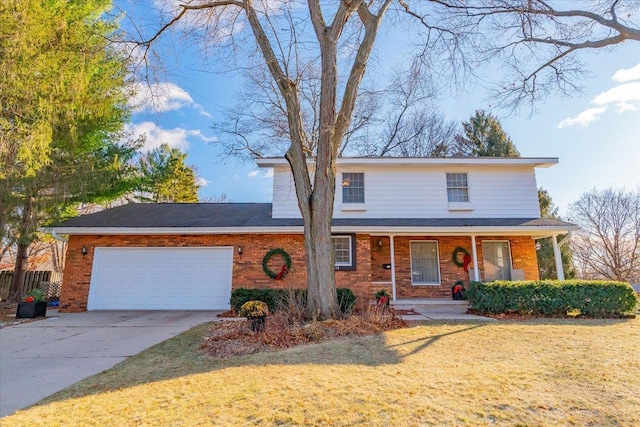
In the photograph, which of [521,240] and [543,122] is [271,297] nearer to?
[521,240]

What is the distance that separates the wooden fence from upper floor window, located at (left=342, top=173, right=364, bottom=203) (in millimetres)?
11908

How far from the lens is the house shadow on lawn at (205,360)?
3922 mm

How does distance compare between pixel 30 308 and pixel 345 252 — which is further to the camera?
pixel 345 252

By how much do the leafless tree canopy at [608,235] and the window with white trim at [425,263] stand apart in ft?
34.1

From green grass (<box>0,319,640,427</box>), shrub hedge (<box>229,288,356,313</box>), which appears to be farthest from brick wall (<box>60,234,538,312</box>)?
green grass (<box>0,319,640,427</box>)

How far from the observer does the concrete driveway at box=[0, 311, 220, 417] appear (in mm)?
4020

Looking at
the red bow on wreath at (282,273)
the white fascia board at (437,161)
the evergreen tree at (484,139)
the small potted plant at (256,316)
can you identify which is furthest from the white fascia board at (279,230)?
the evergreen tree at (484,139)

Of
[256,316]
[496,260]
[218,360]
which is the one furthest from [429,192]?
[218,360]

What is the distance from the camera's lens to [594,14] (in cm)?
820

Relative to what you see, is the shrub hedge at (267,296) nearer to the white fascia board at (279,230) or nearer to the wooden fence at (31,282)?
the white fascia board at (279,230)

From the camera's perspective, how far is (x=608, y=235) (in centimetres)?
1714

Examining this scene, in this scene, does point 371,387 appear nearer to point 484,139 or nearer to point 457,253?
point 457,253

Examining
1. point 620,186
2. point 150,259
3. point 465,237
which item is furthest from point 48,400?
point 620,186

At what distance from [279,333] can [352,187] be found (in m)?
6.94
